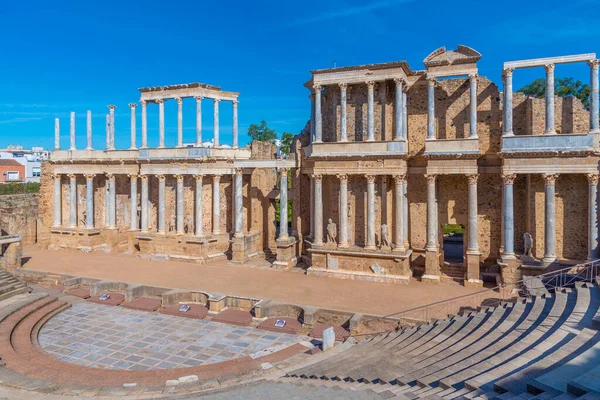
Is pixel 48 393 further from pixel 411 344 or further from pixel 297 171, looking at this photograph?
pixel 297 171

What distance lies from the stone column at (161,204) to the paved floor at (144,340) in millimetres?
11512

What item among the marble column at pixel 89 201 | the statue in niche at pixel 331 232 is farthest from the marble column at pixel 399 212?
the marble column at pixel 89 201

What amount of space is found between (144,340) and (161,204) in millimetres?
15541

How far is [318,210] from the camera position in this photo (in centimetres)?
2402

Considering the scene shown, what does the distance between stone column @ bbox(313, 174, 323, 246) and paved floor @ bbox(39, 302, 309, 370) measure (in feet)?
27.4

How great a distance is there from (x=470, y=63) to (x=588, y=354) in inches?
619

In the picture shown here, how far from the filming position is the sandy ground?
1842cm

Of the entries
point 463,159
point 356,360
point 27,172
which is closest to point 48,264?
point 356,360

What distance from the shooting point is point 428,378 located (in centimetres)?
962

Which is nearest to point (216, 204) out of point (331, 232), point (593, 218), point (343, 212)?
point (331, 232)

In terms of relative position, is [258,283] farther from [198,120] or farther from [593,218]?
[593,218]

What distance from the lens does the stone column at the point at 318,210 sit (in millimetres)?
23663

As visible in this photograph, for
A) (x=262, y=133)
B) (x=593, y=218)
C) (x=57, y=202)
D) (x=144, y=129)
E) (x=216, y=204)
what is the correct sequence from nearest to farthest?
(x=593, y=218) < (x=216, y=204) < (x=144, y=129) < (x=57, y=202) < (x=262, y=133)

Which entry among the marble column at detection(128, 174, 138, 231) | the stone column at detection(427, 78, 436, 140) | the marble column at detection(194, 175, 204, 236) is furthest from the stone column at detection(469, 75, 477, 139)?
the marble column at detection(128, 174, 138, 231)
